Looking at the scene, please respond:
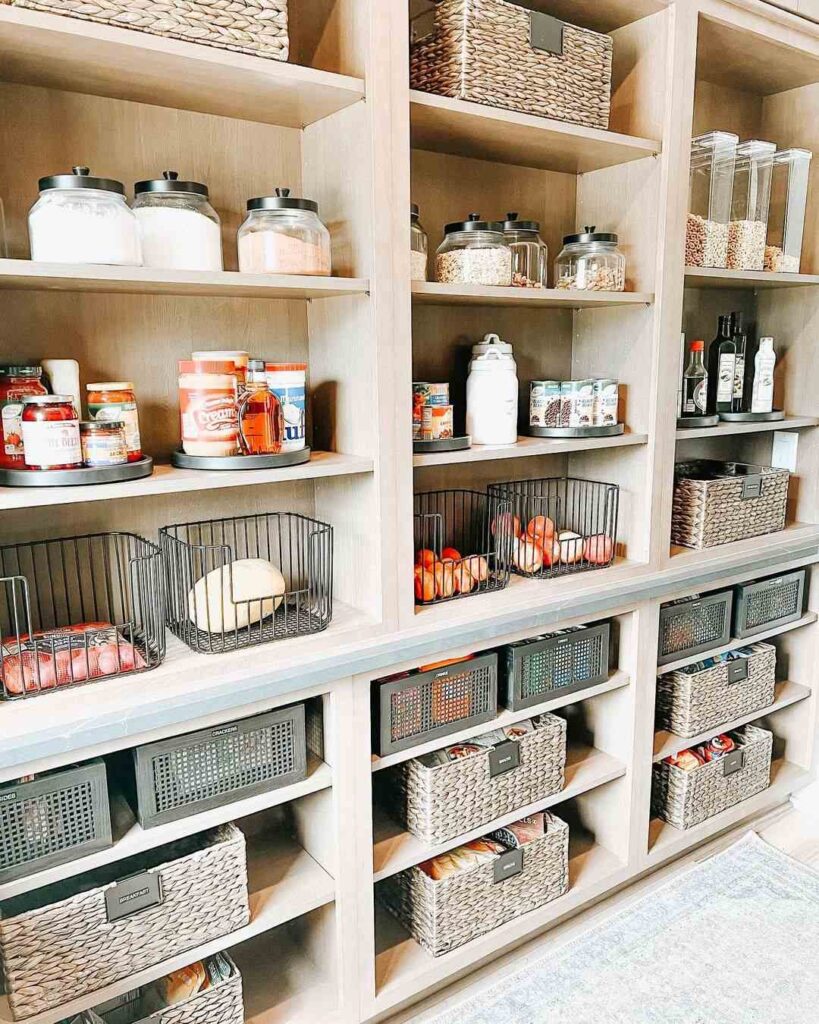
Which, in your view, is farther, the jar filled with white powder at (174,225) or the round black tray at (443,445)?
the round black tray at (443,445)

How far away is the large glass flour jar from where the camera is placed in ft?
4.75

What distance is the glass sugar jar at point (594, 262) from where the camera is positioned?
6.28ft

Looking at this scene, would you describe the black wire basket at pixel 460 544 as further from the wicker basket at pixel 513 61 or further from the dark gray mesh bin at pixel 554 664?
the wicker basket at pixel 513 61

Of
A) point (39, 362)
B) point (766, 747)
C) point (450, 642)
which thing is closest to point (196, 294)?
point (39, 362)

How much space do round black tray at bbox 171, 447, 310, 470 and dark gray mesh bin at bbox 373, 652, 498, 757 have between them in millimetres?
538

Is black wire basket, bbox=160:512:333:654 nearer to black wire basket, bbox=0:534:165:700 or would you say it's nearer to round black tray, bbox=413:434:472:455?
black wire basket, bbox=0:534:165:700

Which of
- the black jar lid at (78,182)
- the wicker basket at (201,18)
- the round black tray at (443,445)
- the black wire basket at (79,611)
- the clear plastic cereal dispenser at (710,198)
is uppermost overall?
the wicker basket at (201,18)

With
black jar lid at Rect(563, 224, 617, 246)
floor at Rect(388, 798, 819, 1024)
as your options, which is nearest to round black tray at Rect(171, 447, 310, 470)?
black jar lid at Rect(563, 224, 617, 246)

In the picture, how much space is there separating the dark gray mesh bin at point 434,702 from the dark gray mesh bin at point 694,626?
62 centimetres

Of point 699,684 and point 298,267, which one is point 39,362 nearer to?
point 298,267

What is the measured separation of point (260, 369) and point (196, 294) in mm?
229

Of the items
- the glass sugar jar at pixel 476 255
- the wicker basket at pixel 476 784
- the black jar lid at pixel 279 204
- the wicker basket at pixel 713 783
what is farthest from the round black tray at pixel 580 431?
the wicker basket at pixel 713 783

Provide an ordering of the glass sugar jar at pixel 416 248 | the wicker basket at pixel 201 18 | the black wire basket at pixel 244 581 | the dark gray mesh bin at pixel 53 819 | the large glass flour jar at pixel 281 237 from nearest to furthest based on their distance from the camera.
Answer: the wicker basket at pixel 201 18
the dark gray mesh bin at pixel 53 819
the large glass flour jar at pixel 281 237
the black wire basket at pixel 244 581
the glass sugar jar at pixel 416 248

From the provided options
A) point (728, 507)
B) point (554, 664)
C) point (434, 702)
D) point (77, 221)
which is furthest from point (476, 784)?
point (77, 221)
